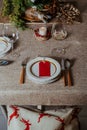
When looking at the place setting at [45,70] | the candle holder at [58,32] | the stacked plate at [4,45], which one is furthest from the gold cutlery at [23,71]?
the candle holder at [58,32]

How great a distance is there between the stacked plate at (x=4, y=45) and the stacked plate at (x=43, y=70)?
0.57 feet

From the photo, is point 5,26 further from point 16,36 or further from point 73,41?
point 73,41

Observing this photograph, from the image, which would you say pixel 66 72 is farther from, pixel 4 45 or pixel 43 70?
pixel 4 45

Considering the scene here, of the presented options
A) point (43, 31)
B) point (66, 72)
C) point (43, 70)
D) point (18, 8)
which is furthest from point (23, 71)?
point (18, 8)

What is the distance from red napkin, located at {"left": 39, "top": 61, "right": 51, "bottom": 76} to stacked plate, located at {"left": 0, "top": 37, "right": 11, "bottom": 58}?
0.23 metres

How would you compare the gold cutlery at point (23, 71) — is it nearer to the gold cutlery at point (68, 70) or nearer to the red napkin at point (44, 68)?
the red napkin at point (44, 68)

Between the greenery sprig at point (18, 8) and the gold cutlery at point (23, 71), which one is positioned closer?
the gold cutlery at point (23, 71)

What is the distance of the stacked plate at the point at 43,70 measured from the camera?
106cm

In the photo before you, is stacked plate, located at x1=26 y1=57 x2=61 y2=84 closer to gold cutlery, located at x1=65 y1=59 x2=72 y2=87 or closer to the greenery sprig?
gold cutlery, located at x1=65 y1=59 x2=72 y2=87

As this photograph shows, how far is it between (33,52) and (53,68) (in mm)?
184

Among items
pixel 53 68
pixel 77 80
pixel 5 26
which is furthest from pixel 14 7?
pixel 77 80

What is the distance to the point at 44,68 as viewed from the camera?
1.12m

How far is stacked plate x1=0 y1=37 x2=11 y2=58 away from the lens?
122 centimetres

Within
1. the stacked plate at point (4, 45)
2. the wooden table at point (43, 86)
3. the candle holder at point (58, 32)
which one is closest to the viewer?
the wooden table at point (43, 86)
